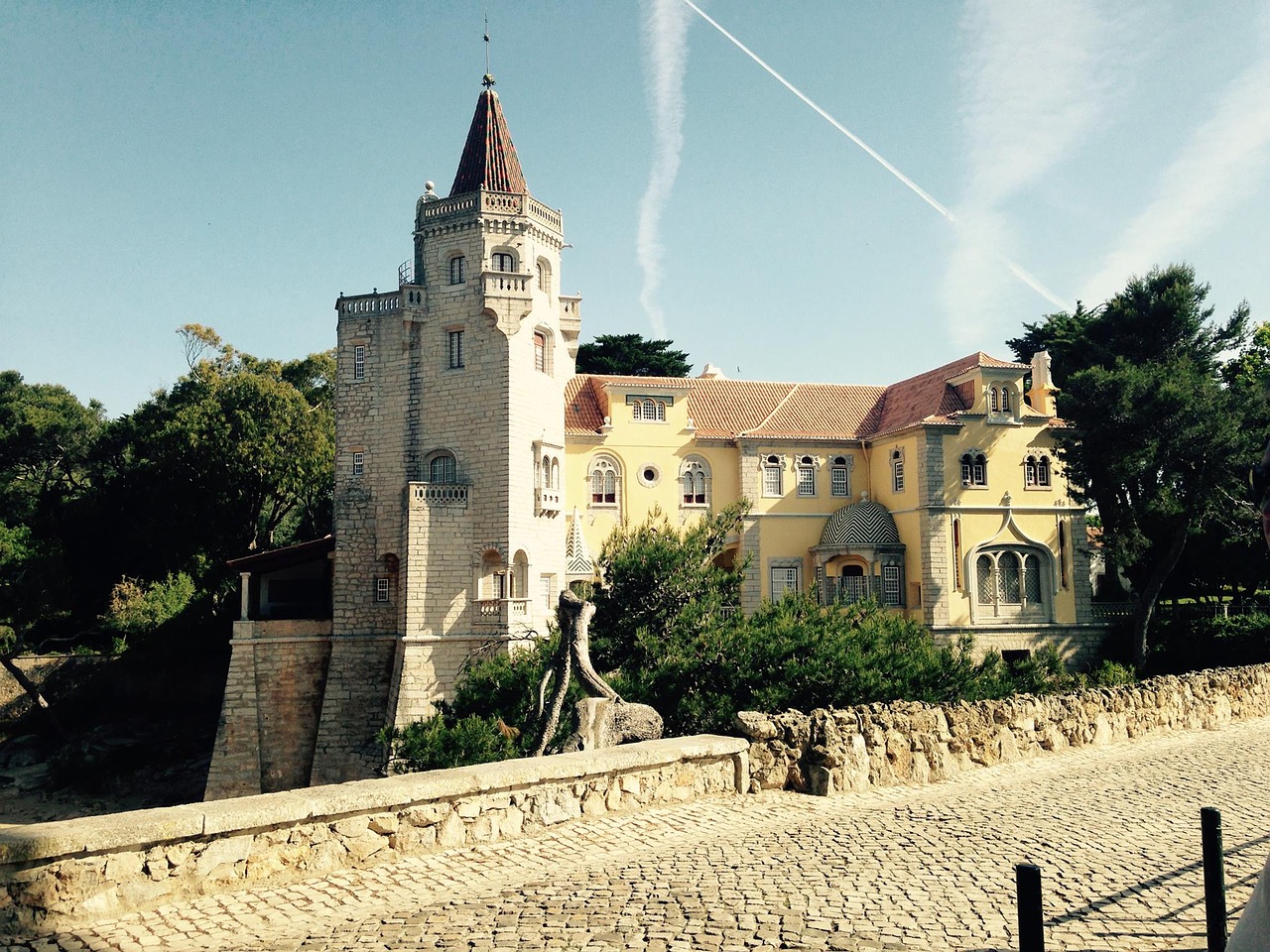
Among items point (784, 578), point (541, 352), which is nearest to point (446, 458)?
point (541, 352)

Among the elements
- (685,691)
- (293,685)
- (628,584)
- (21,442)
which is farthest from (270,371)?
(685,691)

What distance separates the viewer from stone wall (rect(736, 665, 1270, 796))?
10.2 meters

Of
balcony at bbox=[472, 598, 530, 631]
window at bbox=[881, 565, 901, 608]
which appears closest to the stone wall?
balcony at bbox=[472, 598, 530, 631]

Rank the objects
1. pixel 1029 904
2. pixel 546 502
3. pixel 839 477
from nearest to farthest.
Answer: pixel 1029 904 < pixel 546 502 < pixel 839 477

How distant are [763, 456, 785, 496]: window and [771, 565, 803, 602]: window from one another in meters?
2.70

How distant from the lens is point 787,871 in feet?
24.1

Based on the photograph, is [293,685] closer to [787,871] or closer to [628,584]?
[628,584]

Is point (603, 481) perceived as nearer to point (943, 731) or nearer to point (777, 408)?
point (777, 408)

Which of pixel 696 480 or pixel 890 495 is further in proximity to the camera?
pixel 890 495

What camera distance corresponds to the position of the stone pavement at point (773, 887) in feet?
19.7

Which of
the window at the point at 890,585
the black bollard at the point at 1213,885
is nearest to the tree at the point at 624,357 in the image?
the window at the point at 890,585

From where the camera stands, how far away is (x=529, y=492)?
29.0m

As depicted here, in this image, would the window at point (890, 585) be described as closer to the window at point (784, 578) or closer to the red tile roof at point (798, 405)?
the window at point (784, 578)

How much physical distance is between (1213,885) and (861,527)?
99.7 feet
